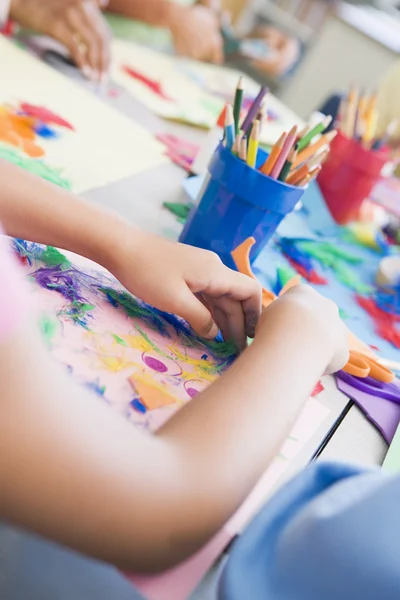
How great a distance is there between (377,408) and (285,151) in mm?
302

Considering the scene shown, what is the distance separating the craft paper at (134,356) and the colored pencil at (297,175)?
0.24 meters

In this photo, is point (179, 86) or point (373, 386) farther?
point (179, 86)

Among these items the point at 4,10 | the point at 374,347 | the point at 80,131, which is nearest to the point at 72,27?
the point at 4,10

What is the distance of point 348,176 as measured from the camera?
0.99 metres

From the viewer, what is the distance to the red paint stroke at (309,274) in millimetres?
791

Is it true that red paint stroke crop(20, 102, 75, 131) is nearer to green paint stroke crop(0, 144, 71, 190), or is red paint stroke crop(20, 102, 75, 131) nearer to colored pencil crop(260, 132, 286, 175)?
green paint stroke crop(0, 144, 71, 190)

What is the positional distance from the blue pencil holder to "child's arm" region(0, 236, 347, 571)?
0.30 metres

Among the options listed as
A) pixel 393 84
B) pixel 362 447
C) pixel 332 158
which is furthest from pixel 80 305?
pixel 393 84

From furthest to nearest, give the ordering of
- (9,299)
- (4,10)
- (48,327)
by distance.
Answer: (4,10) < (48,327) < (9,299)

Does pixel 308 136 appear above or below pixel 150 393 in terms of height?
above

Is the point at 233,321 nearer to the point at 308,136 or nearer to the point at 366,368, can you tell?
the point at 366,368

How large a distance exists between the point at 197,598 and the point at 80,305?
0.24 meters

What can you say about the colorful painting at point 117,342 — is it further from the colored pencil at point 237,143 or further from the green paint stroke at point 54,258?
the colored pencil at point 237,143

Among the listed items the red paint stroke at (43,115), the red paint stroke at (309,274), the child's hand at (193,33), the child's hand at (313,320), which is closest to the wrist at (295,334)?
the child's hand at (313,320)
